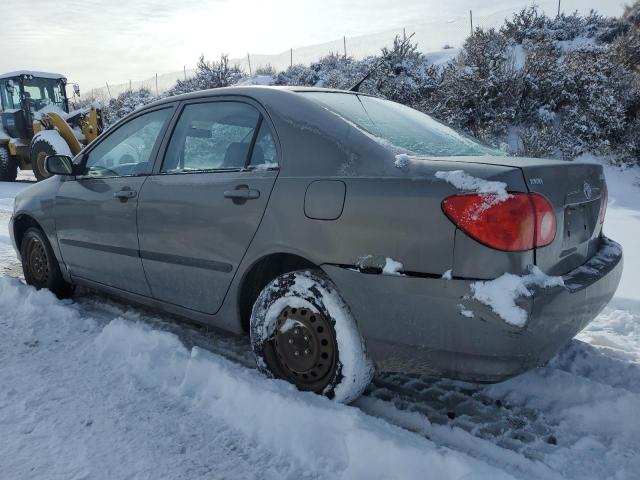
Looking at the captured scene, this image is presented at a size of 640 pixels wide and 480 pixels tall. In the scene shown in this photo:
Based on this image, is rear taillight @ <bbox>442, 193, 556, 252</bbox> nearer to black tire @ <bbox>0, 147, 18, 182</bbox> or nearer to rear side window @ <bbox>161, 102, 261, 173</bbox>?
rear side window @ <bbox>161, 102, 261, 173</bbox>

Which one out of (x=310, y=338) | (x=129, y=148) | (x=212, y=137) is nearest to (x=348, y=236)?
(x=310, y=338)

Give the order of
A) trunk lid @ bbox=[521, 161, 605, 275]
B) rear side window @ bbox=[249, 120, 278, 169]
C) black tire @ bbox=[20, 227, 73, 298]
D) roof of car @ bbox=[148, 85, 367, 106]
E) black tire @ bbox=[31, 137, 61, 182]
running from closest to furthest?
trunk lid @ bbox=[521, 161, 605, 275]
rear side window @ bbox=[249, 120, 278, 169]
roof of car @ bbox=[148, 85, 367, 106]
black tire @ bbox=[20, 227, 73, 298]
black tire @ bbox=[31, 137, 61, 182]

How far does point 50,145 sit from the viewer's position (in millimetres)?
12391

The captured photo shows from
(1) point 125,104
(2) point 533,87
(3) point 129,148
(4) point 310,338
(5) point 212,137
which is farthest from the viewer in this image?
(1) point 125,104

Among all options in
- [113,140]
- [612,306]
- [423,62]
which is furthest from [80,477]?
[423,62]

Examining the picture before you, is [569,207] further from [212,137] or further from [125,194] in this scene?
[125,194]

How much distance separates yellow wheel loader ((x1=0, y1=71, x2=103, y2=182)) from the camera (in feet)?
41.8

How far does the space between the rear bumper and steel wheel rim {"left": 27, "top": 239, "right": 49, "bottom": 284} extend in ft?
9.39

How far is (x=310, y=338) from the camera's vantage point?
2.50 metres

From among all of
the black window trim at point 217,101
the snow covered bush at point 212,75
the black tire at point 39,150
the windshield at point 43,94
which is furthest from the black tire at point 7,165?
the black window trim at point 217,101

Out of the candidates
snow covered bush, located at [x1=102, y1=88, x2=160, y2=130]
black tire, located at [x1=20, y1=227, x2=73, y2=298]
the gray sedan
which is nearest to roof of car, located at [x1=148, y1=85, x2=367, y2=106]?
the gray sedan

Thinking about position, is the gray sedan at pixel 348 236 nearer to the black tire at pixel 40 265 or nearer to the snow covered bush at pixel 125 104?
the black tire at pixel 40 265

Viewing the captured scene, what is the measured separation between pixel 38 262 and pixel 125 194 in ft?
5.02

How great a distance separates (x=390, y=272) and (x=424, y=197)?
0.34 meters
